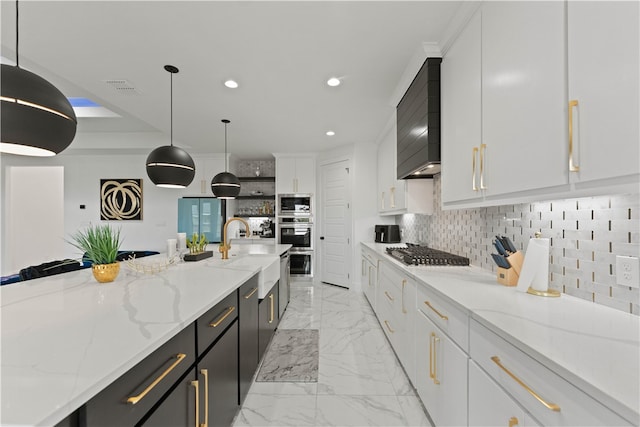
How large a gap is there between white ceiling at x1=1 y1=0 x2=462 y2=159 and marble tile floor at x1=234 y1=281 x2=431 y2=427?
2.61 metres

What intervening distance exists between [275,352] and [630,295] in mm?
2485

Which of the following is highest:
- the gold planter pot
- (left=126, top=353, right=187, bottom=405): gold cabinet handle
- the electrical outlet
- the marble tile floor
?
the electrical outlet

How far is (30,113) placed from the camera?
94 centimetres

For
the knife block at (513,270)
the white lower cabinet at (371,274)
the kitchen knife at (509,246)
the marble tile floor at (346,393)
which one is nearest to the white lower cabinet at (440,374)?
the marble tile floor at (346,393)

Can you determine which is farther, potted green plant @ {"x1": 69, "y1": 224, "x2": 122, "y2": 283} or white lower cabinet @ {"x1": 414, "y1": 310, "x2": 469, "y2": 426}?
potted green plant @ {"x1": 69, "y1": 224, "x2": 122, "y2": 283}

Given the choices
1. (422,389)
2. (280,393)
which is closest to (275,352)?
(280,393)

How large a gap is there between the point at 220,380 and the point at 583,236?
1.92 meters

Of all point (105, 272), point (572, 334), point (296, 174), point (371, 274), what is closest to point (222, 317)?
point (105, 272)

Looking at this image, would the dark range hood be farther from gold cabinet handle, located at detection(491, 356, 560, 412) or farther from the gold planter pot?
the gold planter pot

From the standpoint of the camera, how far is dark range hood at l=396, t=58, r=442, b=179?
2072 mm

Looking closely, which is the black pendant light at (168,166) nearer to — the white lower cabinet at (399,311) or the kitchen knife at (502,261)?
the white lower cabinet at (399,311)

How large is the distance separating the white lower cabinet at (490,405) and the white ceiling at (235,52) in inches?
82.7

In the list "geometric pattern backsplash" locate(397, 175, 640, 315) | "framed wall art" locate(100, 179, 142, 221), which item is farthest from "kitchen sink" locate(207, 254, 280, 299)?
"framed wall art" locate(100, 179, 142, 221)

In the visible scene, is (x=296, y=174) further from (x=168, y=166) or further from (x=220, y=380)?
(x=220, y=380)
